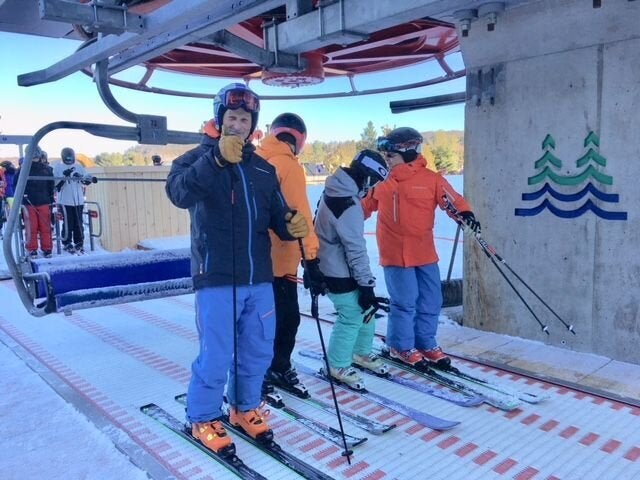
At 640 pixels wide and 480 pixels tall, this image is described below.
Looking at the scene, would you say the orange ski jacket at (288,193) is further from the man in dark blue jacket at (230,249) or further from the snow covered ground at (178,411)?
the snow covered ground at (178,411)

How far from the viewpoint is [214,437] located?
259 centimetres

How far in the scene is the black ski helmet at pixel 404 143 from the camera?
3734 millimetres

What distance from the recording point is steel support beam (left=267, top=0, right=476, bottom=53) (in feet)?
9.43

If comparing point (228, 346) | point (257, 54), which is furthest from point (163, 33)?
point (228, 346)

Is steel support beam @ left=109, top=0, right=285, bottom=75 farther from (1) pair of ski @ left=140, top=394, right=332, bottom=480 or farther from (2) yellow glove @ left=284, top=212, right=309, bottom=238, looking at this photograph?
(1) pair of ski @ left=140, top=394, right=332, bottom=480

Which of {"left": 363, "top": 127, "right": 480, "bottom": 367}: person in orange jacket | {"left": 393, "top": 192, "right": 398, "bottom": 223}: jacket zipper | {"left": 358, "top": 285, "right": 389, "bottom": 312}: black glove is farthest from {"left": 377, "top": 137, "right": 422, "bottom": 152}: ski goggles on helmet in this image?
{"left": 358, "top": 285, "right": 389, "bottom": 312}: black glove

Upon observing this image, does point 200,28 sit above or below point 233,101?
above

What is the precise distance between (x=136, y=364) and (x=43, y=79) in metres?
2.18

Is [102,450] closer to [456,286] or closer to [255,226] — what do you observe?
[255,226]

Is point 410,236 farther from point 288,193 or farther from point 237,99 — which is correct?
point 237,99

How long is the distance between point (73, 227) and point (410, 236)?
735 centimetres

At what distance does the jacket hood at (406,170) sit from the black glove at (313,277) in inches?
40.6

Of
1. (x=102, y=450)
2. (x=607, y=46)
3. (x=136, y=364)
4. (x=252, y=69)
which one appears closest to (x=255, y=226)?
(x=102, y=450)

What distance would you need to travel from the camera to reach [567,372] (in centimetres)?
374
